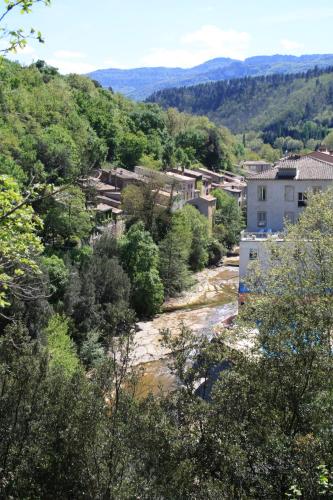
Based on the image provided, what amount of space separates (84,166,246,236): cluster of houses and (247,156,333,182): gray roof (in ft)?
32.3

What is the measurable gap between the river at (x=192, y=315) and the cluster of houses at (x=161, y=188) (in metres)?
6.58

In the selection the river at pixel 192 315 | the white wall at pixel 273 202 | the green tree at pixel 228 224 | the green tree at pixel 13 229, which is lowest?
the river at pixel 192 315

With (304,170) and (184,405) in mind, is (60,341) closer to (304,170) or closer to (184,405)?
(184,405)

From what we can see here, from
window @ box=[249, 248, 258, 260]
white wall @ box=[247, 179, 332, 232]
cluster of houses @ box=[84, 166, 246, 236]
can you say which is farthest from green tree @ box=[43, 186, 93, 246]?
window @ box=[249, 248, 258, 260]

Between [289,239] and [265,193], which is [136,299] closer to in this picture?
[265,193]

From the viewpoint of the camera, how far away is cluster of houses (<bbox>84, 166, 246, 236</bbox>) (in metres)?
43.3

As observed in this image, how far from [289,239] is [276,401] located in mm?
8717

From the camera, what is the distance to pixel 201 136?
81312 millimetres

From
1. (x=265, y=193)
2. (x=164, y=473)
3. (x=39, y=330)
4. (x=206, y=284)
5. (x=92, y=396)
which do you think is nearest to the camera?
(x=164, y=473)

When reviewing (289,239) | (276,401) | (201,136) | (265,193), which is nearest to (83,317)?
(265,193)

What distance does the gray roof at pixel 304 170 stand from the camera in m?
32.3

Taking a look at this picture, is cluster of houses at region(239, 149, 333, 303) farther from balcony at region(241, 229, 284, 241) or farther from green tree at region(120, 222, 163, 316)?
green tree at region(120, 222, 163, 316)

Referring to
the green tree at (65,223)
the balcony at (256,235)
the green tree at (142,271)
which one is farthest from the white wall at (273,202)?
the green tree at (65,223)

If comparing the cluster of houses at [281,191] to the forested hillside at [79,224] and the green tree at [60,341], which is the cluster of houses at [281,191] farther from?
the green tree at [60,341]
